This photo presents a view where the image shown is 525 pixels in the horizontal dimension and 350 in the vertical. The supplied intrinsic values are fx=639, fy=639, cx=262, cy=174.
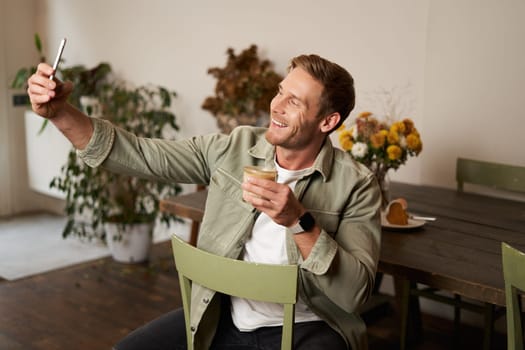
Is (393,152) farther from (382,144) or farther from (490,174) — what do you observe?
(490,174)

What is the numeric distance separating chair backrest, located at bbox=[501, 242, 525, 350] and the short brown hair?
549 mm

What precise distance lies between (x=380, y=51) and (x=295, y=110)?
187 centimetres

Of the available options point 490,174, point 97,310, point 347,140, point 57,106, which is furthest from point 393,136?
point 97,310

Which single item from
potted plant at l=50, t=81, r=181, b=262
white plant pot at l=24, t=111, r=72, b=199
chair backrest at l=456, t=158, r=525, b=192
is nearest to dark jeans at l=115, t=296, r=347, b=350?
chair backrest at l=456, t=158, r=525, b=192

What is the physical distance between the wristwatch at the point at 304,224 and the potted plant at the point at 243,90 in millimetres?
2208

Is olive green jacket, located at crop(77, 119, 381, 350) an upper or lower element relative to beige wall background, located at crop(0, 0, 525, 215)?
lower

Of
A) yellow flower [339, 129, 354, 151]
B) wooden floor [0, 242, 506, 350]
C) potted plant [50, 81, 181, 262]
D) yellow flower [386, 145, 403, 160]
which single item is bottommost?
wooden floor [0, 242, 506, 350]

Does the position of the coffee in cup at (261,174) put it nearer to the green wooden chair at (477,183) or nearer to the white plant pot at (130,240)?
the green wooden chair at (477,183)

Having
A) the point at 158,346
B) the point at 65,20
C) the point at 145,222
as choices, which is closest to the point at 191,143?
the point at 158,346

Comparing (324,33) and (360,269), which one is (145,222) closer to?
(324,33)

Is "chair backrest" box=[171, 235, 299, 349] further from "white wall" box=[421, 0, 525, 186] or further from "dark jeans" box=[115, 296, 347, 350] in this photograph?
"white wall" box=[421, 0, 525, 186]

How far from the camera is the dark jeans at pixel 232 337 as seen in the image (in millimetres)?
1696

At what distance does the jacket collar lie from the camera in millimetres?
1726

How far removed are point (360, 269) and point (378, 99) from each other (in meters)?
2.01
